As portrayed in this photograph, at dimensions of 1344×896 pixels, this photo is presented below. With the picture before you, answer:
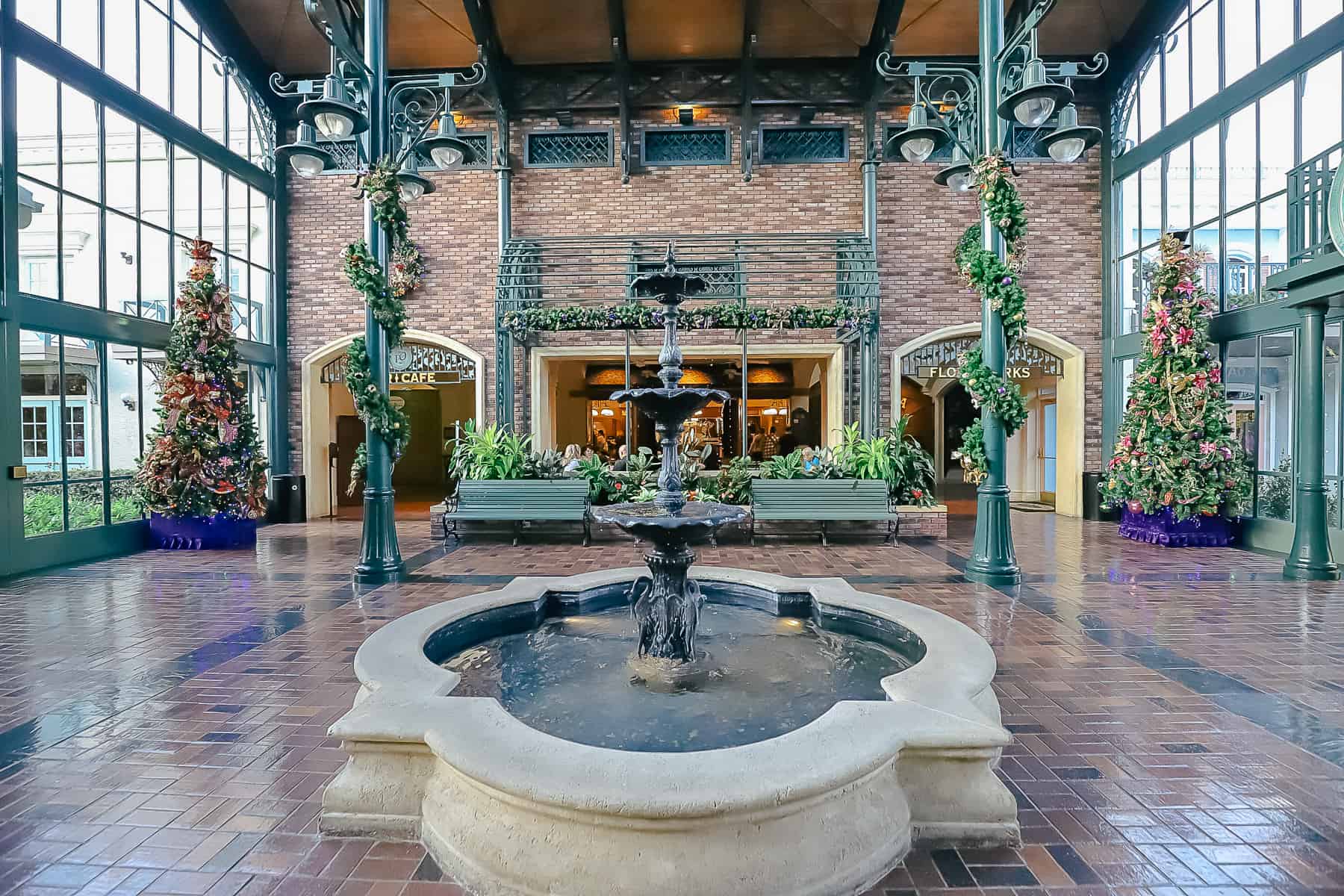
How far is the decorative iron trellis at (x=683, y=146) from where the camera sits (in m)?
12.5

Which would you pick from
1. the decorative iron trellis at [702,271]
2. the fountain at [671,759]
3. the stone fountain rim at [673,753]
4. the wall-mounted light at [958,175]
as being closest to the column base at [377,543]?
the fountain at [671,759]

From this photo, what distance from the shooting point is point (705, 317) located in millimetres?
10711

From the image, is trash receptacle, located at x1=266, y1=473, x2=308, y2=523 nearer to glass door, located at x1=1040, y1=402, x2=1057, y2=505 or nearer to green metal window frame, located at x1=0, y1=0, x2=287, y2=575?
green metal window frame, located at x1=0, y1=0, x2=287, y2=575

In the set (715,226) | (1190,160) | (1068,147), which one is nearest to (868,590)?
(1068,147)

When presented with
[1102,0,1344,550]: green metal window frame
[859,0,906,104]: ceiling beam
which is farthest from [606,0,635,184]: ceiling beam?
[1102,0,1344,550]: green metal window frame

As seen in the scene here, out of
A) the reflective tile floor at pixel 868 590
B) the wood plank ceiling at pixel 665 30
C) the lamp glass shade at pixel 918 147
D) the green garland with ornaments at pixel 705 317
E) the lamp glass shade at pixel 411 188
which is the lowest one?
the reflective tile floor at pixel 868 590

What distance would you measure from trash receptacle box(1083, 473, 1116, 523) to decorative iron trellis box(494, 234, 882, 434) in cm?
386

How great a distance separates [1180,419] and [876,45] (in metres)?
7.44

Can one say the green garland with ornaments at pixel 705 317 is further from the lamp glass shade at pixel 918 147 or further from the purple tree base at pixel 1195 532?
the purple tree base at pixel 1195 532

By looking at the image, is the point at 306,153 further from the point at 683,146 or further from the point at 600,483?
the point at 683,146

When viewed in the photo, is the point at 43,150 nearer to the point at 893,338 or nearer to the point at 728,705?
the point at 728,705

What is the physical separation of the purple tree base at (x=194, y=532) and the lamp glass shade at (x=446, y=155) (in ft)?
18.2

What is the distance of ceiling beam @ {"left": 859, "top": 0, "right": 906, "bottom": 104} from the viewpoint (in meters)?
10.9

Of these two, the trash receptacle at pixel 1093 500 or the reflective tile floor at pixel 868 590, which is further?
the trash receptacle at pixel 1093 500
